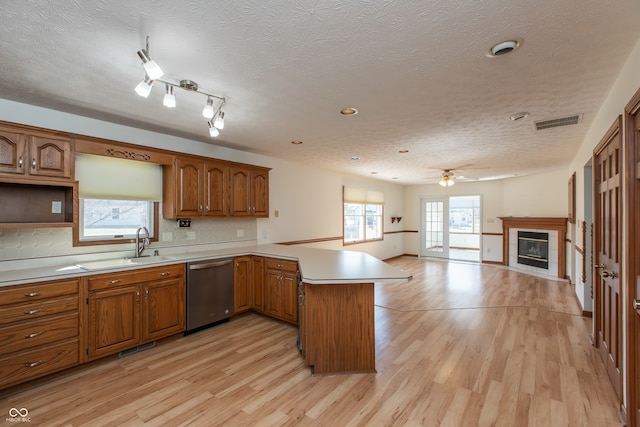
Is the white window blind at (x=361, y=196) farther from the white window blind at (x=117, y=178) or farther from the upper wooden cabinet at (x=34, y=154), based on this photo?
the upper wooden cabinet at (x=34, y=154)

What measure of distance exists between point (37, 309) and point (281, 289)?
2.19 meters

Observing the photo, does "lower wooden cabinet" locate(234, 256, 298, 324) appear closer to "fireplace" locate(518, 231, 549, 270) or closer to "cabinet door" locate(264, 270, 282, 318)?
"cabinet door" locate(264, 270, 282, 318)

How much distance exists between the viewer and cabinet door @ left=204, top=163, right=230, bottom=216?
366cm

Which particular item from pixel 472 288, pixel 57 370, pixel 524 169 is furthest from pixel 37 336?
pixel 524 169

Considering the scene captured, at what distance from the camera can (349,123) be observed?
3076 millimetres

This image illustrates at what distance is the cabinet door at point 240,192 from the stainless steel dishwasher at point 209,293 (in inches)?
28.9

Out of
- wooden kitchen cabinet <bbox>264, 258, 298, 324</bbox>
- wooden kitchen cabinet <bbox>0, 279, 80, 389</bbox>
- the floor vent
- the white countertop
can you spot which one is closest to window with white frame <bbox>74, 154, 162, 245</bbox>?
the white countertop

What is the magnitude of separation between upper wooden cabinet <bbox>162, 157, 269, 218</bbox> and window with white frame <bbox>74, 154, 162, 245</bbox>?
0.55ft

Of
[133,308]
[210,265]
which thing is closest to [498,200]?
[210,265]

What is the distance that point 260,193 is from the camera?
4.30 m

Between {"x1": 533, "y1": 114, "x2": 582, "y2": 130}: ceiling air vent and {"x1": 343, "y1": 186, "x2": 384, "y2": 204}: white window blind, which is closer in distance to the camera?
{"x1": 533, "y1": 114, "x2": 582, "y2": 130}: ceiling air vent

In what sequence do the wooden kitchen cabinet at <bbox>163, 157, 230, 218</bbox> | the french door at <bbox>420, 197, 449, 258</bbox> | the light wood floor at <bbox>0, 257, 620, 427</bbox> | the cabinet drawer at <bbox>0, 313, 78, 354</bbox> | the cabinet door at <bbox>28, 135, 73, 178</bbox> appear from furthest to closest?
the french door at <bbox>420, 197, 449, 258</bbox>
the wooden kitchen cabinet at <bbox>163, 157, 230, 218</bbox>
the cabinet door at <bbox>28, 135, 73, 178</bbox>
the cabinet drawer at <bbox>0, 313, 78, 354</bbox>
the light wood floor at <bbox>0, 257, 620, 427</bbox>

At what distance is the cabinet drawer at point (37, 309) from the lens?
2178mm

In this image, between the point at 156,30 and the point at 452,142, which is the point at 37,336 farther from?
the point at 452,142
